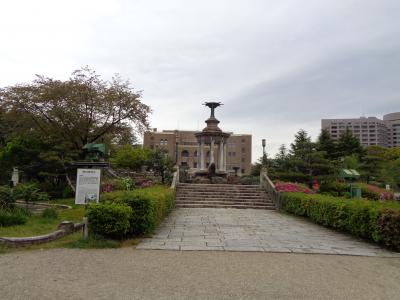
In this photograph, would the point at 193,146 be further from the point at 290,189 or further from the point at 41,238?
the point at 41,238

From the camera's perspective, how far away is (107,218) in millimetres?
7504

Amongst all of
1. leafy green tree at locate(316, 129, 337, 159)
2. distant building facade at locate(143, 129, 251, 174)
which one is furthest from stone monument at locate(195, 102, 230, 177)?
distant building facade at locate(143, 129, 251, 174)

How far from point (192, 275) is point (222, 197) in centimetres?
1411

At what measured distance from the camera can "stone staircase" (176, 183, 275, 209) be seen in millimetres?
17984

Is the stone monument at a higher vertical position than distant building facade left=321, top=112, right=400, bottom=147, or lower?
lower

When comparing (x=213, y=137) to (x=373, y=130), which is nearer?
(x=213, y=137)

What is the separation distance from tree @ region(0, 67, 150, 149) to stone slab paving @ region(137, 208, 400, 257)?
14.4 meters

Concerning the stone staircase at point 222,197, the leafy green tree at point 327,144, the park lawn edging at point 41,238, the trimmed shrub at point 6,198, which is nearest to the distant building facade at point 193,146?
the leafy green tree at point 327,144

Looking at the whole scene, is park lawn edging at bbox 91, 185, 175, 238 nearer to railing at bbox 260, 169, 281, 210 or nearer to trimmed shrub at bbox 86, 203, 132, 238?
trimmed shrub at bbox 86, 203, 132, 238

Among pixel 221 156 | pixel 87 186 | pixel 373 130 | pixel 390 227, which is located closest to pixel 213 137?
pixel 221 156

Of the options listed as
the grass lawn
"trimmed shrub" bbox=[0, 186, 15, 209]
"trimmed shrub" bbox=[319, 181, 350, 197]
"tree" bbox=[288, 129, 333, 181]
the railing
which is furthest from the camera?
"tree" bbox=[288, 129, 333, 181]

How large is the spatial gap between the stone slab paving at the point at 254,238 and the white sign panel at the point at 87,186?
2344 mm

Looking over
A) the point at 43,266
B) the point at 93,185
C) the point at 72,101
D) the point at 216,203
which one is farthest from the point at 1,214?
the point at 72,101

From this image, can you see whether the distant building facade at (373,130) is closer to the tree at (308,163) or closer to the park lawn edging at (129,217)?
the tree at (308,163)
